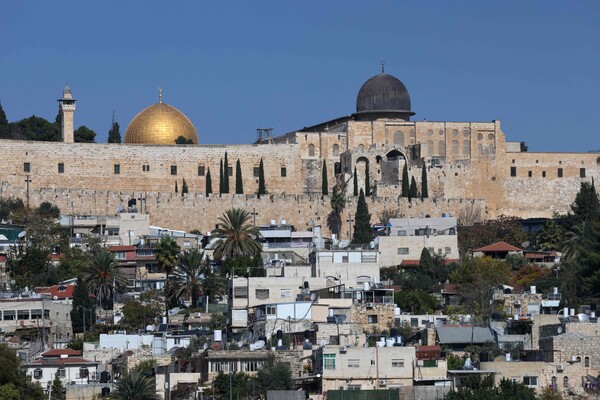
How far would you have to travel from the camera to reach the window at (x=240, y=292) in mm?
50406

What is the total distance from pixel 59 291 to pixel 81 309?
3.79 meters

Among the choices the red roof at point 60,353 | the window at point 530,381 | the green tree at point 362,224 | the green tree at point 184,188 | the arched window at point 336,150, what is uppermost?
the arched window at point 336,150

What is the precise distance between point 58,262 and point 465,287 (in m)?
14.4

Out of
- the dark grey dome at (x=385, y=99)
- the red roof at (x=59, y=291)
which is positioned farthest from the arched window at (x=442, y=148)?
the red roof at (x=59, y=291)

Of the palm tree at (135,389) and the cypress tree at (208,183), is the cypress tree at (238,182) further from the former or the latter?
the palm tree at (135,389)

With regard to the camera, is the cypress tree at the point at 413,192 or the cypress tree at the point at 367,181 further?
the cypress tree at the point at 367,181

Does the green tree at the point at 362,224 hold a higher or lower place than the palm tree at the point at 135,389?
higher

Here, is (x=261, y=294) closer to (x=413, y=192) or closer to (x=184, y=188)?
(x=413, y=192)

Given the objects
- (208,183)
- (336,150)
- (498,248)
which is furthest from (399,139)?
(498,248)

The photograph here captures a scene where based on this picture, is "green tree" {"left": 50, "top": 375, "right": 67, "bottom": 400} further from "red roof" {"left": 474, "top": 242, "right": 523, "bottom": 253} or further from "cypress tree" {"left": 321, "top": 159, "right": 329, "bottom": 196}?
"cypress tree" {"left": 321, "top": 159, "right": 329, "bottom": 196}

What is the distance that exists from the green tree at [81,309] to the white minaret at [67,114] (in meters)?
24.0

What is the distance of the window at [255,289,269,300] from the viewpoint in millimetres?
50625

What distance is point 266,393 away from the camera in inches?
1577

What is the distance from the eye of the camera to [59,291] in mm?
57594
